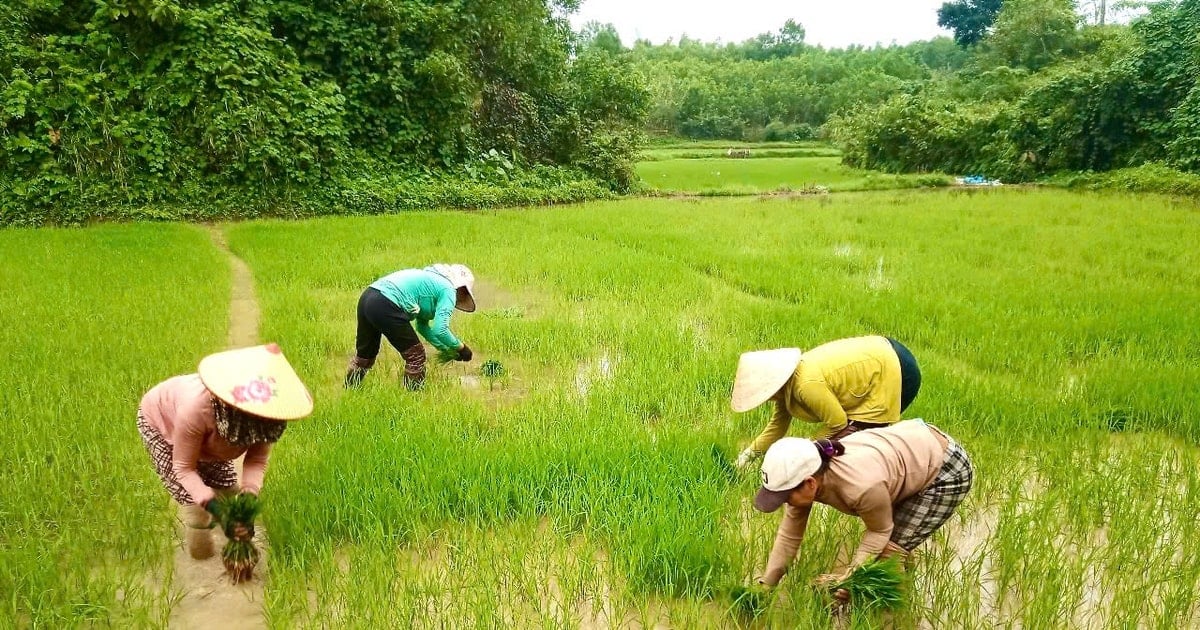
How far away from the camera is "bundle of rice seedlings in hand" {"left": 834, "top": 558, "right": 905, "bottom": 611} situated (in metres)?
1.96

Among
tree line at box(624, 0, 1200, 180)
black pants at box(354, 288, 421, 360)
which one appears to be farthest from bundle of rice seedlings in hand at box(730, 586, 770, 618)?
tree line at box(624, 0, 1200, 180)

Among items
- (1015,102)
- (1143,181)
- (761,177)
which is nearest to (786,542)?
(1143,181)

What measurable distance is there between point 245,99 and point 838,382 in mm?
10372

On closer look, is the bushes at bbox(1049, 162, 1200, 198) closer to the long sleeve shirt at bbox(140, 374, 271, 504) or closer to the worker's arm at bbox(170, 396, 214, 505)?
the long sleeve shirt at bbox(140, 374, 271, 504)

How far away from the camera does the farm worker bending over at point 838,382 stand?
2.43 meters

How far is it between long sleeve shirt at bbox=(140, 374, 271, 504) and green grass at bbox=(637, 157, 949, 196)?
12.8m

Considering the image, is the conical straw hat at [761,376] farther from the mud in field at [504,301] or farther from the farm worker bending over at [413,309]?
the mud in field at [504,301]

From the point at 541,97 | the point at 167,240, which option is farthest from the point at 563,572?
the point at 541,97

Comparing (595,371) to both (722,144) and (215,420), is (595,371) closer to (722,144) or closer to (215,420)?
(215,420)

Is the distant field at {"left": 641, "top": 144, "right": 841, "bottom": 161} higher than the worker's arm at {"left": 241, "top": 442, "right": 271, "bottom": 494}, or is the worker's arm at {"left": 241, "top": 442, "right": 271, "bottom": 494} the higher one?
the distant field at {"left": 641, "top": 144, "right": 841, "bottom": 161}

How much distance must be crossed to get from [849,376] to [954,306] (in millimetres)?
3182

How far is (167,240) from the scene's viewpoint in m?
7.84

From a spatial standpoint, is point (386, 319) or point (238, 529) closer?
point (238, 529)

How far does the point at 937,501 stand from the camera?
2055 millimetres
